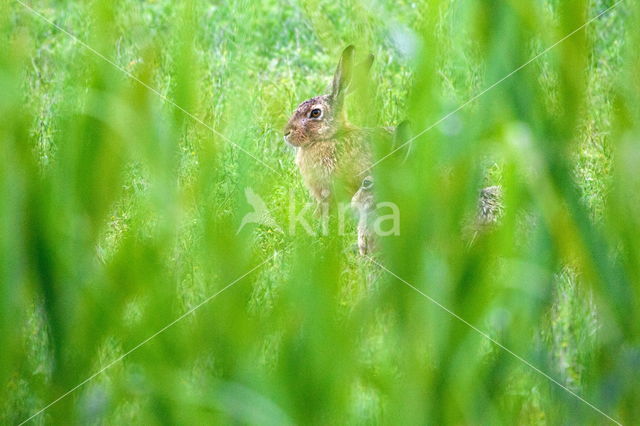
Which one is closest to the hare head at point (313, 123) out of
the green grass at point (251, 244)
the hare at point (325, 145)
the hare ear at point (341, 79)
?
the hare at point (325, 145)

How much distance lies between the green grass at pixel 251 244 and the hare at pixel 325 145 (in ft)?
1.74

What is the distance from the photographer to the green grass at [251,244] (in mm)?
538

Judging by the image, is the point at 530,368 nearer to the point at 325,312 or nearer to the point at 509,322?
the point at 509,322

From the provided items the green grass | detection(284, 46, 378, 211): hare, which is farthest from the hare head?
the green grass

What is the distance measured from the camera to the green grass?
1.77 feet

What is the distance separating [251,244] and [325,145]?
80 cm

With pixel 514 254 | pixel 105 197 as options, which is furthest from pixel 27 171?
pixel 514 254

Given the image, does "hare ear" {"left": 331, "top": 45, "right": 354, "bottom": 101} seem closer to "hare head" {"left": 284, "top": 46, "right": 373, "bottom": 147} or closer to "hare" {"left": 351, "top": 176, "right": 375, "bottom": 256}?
"hare head" {"left": 284, "top": 46, "right": 373, "bottom": 147}

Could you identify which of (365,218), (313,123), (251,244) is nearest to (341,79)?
(313,123)

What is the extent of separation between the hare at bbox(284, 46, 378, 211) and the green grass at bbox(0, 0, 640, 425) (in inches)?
20.9

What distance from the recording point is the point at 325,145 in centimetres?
132

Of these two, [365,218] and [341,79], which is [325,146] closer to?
[341,79]

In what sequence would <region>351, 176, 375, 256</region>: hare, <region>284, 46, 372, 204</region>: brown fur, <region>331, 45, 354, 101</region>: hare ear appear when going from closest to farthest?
<region>351, 176, 375, 256</region>: hare < <region>331, 45, 354, 101</region>: hare ear < <region>284, 46, 372, 204</region>: brown fur
